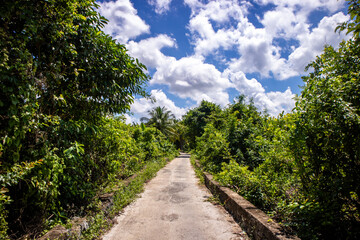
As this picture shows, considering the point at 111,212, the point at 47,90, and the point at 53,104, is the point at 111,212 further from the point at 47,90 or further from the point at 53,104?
the point at 47,90

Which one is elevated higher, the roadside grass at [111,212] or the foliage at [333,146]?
the foliage at [333,146]

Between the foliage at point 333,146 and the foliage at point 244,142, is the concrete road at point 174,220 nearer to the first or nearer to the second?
the foliage at point 333,146

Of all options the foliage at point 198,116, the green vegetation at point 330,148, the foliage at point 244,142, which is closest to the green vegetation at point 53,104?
the green vegetation at point 330,148

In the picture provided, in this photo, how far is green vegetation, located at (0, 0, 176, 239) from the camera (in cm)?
218

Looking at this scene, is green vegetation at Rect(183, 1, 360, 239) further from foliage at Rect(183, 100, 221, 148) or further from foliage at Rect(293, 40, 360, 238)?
foliage at Rect(183, 100, 221, 148)

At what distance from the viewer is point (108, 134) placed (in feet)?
13.5

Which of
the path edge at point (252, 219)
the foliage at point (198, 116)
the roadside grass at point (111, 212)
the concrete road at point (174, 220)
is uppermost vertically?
the foliage at point (198, 116)

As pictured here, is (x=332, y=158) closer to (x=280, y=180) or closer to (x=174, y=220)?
(x=280, y=180)

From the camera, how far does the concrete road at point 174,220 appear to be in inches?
140

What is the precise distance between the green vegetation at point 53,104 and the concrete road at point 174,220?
0.97m

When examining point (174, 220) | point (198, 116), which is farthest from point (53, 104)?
point (198, 116)

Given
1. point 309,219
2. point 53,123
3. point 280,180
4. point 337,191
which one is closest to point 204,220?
point 280,180

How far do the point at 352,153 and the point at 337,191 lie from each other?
0.49m

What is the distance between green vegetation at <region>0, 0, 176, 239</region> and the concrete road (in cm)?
97
